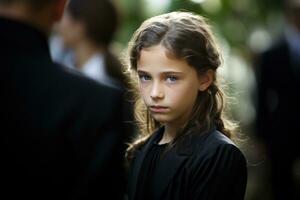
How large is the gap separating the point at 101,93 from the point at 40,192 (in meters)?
0.38

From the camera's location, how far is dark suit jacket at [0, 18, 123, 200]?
2604mm

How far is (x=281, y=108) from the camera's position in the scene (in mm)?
6781

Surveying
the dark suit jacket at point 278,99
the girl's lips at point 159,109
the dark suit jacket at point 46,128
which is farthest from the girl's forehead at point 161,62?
the dark suit jacket at point 278,99

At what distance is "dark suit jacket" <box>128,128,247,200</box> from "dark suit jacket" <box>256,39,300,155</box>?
3.72 metres

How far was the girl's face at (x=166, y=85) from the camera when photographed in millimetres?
3082

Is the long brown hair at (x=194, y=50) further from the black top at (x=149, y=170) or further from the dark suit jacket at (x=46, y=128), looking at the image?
the dark suit jacket at (x=46, y=128)

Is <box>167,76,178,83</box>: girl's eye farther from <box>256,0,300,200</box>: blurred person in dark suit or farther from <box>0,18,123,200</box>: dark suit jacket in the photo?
<box>256,0,300,200</box>: blurred person in dark suit

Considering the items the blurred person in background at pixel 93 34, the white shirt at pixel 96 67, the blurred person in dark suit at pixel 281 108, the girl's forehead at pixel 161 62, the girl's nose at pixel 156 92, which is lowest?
the blurred person in dark suit at pixel 281 108

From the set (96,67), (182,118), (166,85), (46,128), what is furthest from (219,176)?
(96,67)

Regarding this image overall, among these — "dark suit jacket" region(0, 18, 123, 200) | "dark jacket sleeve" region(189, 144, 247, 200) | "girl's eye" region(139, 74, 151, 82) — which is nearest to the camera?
"dark suit jacket" region(0, 18, 123, 200)

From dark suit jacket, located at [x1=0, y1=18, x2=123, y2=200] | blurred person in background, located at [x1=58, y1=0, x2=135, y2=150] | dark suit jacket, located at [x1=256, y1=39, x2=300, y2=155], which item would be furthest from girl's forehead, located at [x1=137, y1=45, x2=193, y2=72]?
dark suit jacket, located at [x1=256, y1=39, x2=300, y2=155]

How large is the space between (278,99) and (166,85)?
154 inches

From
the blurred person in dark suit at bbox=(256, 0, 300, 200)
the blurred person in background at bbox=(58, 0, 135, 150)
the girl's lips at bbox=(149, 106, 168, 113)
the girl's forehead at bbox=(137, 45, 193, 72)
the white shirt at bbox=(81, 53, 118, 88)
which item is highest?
the girl's forehead at bbox=(137, 45, 193, 72)

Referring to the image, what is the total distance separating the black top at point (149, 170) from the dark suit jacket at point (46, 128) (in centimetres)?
36
